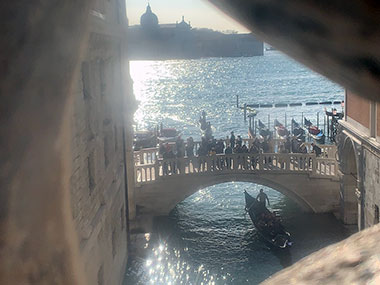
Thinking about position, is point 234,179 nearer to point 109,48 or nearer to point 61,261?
point 109,48

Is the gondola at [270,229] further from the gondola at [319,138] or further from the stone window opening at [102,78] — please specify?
the gondola at [319,138]

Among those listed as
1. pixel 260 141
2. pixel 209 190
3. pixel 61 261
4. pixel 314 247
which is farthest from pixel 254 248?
pixel 61 261

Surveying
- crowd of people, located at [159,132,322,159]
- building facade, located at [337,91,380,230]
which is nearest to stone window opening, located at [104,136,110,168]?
building facade, located at [337,91,380,230]

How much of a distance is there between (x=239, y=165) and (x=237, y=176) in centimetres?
48

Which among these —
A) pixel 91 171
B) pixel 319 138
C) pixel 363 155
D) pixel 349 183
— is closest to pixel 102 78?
pixel 91 171

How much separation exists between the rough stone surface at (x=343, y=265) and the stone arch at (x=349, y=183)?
16411 millimetres

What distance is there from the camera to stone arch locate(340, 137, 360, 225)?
1723 centimetres

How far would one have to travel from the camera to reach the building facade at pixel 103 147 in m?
8.59

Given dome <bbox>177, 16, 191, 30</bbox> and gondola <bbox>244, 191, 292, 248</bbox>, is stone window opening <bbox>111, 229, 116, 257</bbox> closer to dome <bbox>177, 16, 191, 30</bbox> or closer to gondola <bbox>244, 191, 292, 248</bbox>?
gondola <bbox>244, 191, 292, 248</bbox>

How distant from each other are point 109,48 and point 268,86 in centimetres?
8572

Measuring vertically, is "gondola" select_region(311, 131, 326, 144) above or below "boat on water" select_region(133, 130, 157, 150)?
below

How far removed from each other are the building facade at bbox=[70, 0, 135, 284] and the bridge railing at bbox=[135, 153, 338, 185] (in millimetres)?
2586

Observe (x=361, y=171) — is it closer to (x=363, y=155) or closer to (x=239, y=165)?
(x=363, y=155)

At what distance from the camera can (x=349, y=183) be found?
17.9 metres
